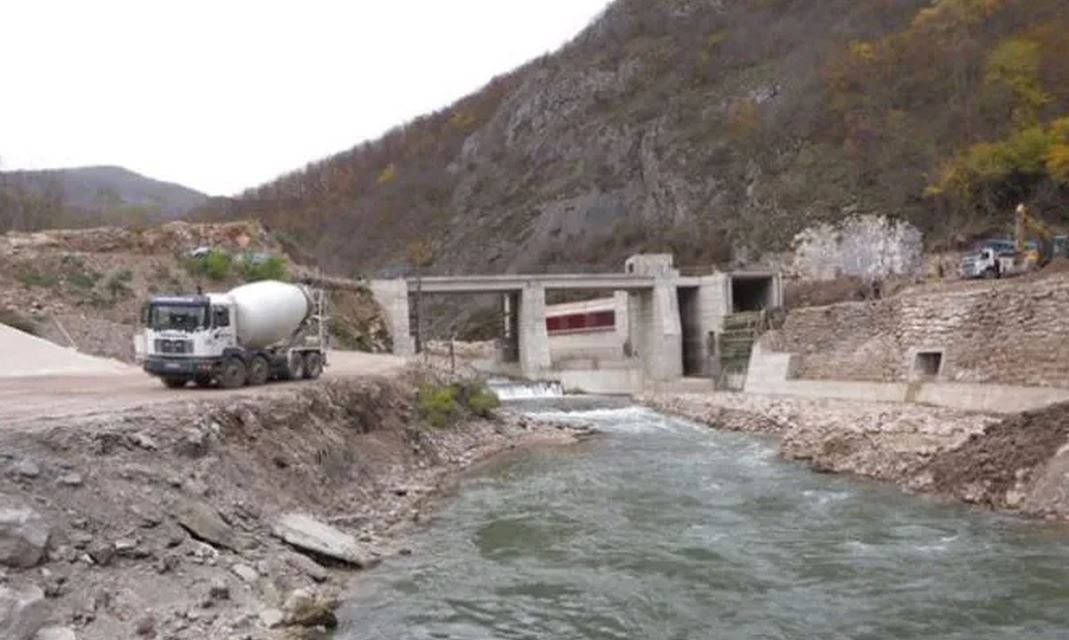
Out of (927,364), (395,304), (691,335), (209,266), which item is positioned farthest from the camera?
(691,335)

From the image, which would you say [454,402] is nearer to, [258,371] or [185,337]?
[258,371]

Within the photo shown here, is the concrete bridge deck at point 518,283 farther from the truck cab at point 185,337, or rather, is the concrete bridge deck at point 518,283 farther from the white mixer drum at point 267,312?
the truck cab at point 185,337

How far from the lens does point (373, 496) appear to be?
17938 millimetres

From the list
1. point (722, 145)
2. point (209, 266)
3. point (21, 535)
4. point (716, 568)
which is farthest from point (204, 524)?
point (722, 145)

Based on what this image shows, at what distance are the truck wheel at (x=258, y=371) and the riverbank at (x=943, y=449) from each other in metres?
13.7

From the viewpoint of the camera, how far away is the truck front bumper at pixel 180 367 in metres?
20.9

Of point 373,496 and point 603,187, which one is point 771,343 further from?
point 603,187

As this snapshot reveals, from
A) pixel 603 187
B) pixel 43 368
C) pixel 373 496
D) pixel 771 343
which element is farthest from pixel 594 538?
pixel 603 187

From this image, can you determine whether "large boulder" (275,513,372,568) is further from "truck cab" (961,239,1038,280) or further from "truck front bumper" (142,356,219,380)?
"truck cab" (961,239,1038,280)

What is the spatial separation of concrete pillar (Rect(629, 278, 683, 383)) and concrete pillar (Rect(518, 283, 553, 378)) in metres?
6.50

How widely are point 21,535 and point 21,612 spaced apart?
1.27 m

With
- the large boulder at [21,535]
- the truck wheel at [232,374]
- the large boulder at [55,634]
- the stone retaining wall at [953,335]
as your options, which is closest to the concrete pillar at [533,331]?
the stone retaining wall at [953,335]

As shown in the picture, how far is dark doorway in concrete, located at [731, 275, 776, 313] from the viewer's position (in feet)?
199

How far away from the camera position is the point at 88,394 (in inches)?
752
